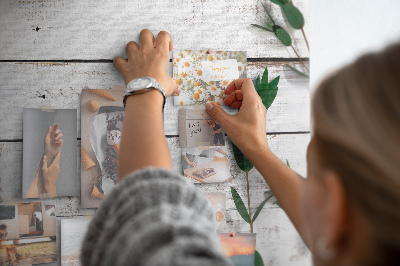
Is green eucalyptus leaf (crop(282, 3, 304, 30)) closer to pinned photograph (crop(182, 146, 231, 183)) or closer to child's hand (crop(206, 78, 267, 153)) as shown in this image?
child's hand (crop(206, 78, 267, 153))

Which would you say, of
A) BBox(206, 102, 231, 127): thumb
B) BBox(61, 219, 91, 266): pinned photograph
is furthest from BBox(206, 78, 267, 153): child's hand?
BBox(61, 219, 91, 266): pinned photograph

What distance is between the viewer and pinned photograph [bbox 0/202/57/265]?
80cm

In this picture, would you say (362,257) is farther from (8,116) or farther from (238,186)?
(8,116)

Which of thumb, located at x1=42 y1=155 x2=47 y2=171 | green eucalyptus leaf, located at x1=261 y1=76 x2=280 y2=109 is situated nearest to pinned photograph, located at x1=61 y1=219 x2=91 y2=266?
thumb, located at x1=42 y1=155 x2=47 y2=171

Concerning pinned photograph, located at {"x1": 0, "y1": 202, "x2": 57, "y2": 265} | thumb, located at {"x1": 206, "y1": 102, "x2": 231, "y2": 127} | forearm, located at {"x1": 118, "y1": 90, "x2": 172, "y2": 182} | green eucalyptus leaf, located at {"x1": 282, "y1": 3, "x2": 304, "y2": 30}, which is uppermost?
green eucalyptus leaf, located at {"x1": 282, "y1": 3, "x2": 304, "y2": 30}

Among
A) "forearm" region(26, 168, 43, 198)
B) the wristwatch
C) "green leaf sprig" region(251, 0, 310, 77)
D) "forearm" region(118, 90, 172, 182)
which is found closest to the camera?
"forearm" region(118, 90, 172, 182)

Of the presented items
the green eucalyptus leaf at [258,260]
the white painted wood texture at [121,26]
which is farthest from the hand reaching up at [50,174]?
the green eucalyptus leaf at [258,260]

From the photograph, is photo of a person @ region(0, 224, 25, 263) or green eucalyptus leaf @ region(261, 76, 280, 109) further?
green eucalyptus leaf @ region(261, 76, 280, 109)

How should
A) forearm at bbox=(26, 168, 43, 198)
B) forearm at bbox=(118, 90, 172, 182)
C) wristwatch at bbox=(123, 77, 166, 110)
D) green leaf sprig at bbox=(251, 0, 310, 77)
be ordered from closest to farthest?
forearm at bbox=(118, 90, 172, 182), wristwatch at bbox=(123, 77, 166, 110), forearm at bbox=(26, 168, 43, 198), green leaf sprig at bbox=(251, 0, 310, 77)

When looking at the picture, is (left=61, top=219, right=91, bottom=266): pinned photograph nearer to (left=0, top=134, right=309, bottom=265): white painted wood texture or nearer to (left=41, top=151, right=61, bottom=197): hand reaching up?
(left=41, top=151, right=61, bottom=197): hand reaching up

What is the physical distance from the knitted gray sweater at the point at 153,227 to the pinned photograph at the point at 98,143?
32 centimetres

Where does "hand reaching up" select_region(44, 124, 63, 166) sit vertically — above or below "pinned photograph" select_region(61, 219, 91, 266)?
above

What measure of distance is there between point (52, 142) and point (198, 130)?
1.22ft

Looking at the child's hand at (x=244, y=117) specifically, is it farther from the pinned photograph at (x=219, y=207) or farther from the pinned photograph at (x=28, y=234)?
the pinned photograph at (x=28, y=234)
